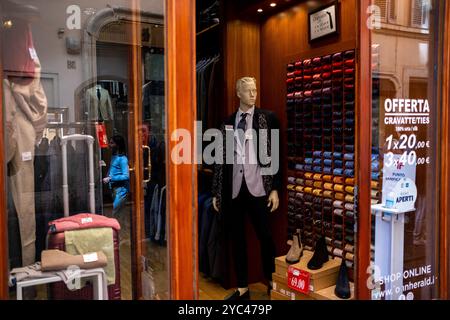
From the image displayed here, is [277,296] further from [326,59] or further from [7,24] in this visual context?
[7,24]

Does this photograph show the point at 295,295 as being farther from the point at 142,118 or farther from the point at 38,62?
the point at 38,62

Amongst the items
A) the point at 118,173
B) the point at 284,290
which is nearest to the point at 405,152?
the point at 284,290

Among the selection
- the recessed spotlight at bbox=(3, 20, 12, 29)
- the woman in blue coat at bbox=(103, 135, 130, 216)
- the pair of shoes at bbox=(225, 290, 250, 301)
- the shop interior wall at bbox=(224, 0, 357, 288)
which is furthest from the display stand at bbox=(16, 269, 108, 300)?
the shop interior wall at bbox=(224, 0, 357, 288)

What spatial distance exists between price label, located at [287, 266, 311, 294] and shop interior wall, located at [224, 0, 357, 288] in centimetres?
60

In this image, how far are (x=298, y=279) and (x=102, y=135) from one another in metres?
1.63

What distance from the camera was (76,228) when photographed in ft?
6.56

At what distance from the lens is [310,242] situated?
3264 mm

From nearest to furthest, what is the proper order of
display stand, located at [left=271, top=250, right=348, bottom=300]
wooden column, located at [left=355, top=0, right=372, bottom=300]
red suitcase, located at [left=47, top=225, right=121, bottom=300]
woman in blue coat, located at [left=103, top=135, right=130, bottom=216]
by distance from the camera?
red suitcase, located at [left=47, top=225, right=121, bottom=300]
wooden column, located at [left=355, top=0, right=372, bottom=300]
woman in blue coat, located at [left=103, top=135, right=130, bottom=216]
display stand, located at [left=271, top=250, right=348, bottom=300]

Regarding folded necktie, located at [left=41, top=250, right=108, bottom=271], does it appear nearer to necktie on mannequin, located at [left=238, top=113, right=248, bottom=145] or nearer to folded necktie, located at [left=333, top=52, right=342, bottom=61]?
necktie on mannequin, located at [left=238, top=113, right=248, bottom=145]

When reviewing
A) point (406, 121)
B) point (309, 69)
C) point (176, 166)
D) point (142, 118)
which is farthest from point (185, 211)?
point (309, 69)

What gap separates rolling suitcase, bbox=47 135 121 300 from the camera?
6.03 ft

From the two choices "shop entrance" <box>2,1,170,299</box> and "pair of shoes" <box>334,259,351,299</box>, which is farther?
"pair of shoes" <box>334,259,351,299</box>

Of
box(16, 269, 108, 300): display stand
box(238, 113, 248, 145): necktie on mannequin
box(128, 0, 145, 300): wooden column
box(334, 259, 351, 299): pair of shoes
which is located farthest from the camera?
box(238, 113, 248, 145): necktie on mannequin

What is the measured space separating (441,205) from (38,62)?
8.64 feet
